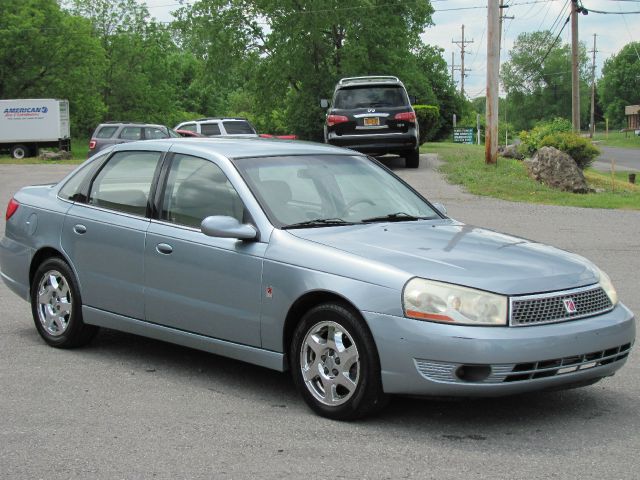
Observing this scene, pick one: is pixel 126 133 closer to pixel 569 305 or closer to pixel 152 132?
pixel 152 132

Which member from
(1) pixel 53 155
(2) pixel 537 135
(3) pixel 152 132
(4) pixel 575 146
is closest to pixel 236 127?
(3) pixel 152 132

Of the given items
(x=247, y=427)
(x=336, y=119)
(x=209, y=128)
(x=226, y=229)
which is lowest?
(x=247, y=427)

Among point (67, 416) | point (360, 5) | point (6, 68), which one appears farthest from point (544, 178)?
point (6, 68)

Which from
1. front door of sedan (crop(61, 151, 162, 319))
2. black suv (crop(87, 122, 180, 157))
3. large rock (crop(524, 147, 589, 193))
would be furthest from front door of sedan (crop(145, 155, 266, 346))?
black suv (crop(87, 122, 180, 157))

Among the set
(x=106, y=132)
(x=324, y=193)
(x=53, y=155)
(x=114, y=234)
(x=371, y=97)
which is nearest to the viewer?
(x=324, y=193)

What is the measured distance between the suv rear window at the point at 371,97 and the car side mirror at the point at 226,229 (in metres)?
19.8

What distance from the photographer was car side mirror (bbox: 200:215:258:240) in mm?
5824

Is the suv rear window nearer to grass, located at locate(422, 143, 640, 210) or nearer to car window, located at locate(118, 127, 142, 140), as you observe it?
grass, located at locate(422, 143, 640, 210)

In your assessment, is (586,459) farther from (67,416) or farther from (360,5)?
(360,5)

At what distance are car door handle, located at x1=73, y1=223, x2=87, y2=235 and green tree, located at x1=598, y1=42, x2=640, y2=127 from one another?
5965 inches

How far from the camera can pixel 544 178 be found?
72.8 ft

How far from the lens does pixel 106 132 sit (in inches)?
1412

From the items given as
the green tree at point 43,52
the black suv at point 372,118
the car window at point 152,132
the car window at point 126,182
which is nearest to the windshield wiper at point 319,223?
the car window at point 126,182

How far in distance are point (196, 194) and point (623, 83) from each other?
514 feet
